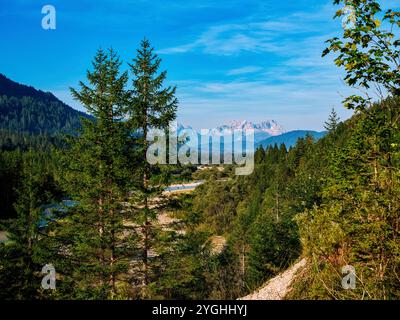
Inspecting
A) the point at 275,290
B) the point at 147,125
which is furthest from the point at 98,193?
the point at 275,290

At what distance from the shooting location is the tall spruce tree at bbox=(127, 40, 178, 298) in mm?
20375

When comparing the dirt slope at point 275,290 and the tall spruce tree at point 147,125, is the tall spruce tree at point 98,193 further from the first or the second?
the dirt slope at point 275,290

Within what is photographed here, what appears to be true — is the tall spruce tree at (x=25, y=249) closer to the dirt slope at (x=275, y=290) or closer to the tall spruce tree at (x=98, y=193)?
the tall spruce tree at (x=98, y=193)

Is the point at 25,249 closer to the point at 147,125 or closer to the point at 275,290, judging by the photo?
the point at 147,125

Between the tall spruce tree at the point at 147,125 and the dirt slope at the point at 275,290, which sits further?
the tall spruce tree at the point at 147,125

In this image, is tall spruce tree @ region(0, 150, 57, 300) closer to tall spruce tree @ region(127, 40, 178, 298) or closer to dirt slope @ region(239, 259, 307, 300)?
tall spruce tree @ region(127, 40, 178, 298)

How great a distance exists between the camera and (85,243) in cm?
2009

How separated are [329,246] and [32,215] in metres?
22.5

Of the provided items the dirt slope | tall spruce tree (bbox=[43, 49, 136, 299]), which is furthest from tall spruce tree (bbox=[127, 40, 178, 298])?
the dirt slope

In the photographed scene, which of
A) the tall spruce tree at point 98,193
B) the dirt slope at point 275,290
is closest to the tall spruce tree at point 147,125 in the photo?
the tall spruce tree at point 98,193

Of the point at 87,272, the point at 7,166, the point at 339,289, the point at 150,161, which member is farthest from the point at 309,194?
the point at 7,166

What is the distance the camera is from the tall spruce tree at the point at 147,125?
66.8ft

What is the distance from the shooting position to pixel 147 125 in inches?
832

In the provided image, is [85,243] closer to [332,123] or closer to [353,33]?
[353,33]
